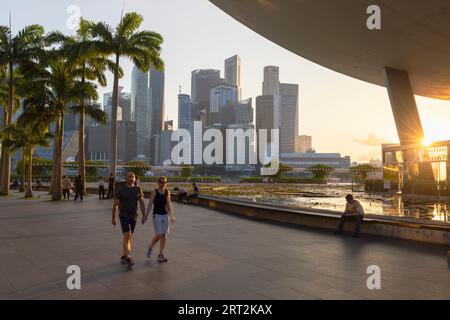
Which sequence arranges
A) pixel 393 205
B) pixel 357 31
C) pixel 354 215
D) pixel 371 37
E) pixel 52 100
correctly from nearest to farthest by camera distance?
pixel 354 215, pixel 393 205, pixel 357 31, pixel 371 37, pixel 52 100

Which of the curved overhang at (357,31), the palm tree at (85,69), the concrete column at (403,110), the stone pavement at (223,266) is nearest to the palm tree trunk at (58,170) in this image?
the palm tree at (85,69)

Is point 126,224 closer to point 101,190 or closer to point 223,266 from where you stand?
point 223,266

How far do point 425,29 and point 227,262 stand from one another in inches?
699

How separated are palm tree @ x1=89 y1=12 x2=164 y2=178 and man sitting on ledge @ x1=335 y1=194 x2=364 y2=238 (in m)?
19.5

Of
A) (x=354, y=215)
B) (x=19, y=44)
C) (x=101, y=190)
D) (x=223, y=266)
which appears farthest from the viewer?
(x=19, y=44)

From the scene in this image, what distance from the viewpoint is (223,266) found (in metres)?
7.23

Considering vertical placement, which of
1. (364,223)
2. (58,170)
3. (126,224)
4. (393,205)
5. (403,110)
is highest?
(403,110)

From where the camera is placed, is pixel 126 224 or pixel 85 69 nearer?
pixel 126 224

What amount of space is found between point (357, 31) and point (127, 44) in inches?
599

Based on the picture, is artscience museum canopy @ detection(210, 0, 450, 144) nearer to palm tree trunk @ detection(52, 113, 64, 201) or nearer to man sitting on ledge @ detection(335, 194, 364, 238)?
man sitting on ledge @ detection(335, 194, 364, 238)

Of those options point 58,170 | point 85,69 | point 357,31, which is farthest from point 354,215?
point 85,69

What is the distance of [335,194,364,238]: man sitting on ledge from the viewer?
10984 millimetres

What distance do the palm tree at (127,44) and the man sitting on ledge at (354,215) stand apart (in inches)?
767
